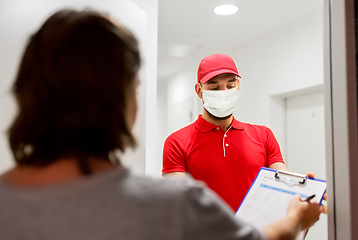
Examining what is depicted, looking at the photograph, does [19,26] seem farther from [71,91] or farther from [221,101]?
[221,101]

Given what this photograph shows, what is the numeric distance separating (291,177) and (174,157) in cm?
54

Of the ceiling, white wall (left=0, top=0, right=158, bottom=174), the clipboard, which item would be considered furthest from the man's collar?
the ceiling

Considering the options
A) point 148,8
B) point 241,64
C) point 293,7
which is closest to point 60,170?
point 148,8

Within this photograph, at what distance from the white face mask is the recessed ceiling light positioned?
55.2 inches

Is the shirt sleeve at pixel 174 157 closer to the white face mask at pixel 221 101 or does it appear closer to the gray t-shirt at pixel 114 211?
the white face mask at pixel 221 101

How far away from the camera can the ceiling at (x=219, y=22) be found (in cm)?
253

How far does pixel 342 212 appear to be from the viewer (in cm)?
69

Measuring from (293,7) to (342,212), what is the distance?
7.34 feet

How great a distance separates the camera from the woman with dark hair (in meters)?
0.42

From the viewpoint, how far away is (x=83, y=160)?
1.49 ft

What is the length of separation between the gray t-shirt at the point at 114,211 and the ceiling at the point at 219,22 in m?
2.26

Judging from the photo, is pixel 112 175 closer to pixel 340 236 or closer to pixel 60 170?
pixel 60 170

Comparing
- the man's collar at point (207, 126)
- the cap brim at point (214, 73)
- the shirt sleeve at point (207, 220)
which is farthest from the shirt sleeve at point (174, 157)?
the shirt sleeve at point (207, 220)

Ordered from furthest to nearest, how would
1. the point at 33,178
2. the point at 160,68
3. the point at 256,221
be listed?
the point at 160,68
the point at 256,221
the point at 33,178
